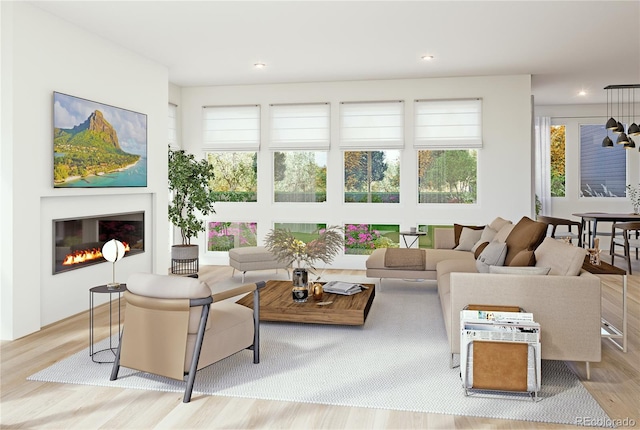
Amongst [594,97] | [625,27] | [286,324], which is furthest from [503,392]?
[594,97]

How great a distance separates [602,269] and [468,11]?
8.42 ft

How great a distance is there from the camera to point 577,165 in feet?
32.7

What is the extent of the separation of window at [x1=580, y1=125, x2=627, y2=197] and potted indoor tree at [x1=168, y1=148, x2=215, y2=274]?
7194 mm

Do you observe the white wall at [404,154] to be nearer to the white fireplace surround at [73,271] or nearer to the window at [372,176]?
the window at [372,176]

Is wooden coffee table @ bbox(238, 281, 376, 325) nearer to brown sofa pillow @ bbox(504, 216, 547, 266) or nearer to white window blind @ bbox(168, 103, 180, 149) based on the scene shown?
brown sofa pillow @ bbox(504, 216, 547, 266)

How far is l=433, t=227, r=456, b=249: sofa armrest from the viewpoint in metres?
6.76

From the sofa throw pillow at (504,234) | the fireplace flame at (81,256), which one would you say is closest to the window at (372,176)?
the sofa throw pillow at (504,234)

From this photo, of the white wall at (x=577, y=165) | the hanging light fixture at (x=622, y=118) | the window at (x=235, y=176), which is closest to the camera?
the hanging light fixture at (x=622, y=118)

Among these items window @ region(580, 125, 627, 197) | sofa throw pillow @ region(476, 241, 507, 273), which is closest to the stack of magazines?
sofa throw pillow @ region(476, 241, 507, 273)

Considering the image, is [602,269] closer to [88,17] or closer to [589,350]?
[589,350]

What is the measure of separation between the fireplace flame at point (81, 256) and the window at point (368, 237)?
3603 mm

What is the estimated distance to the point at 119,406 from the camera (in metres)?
2.90

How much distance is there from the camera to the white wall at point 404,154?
290 inches

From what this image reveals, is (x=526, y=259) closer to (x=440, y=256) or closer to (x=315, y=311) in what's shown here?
(x=315, y=311)
